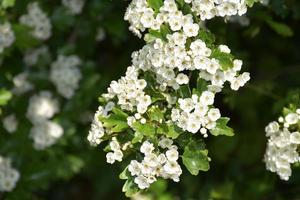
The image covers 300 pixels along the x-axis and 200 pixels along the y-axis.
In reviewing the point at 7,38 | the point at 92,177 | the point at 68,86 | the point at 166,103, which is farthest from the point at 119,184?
the point at 166,103

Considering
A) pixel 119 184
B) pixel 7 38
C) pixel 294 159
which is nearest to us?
pixel 294 159

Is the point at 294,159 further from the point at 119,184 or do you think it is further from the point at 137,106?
the point at 119,184

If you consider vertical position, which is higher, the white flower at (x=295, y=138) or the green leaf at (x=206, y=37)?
the green leaf at (x=206, y=37)

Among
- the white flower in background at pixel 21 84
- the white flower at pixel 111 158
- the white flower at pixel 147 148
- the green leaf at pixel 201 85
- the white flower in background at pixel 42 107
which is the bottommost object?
the white flower in background at pixel 42 107

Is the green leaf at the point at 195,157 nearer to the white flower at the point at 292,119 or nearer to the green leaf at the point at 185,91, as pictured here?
the green leaf at the point at 185,91

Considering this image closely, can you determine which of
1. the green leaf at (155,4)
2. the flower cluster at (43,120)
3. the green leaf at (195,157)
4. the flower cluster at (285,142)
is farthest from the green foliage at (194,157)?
the flower cluster at (43,120)

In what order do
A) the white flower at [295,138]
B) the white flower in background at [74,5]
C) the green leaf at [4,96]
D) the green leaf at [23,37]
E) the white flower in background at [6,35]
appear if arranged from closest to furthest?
the white flower at [295,138]
the green leaf at [4,96]
the white flower in background at [6,35]
the green leaf at [23,37]
the white flower in background at [74,5]

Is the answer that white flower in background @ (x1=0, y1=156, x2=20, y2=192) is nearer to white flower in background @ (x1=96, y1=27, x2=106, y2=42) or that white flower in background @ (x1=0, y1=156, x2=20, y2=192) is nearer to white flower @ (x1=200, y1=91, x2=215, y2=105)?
white flower in background @ (x1=96, y1=27, x2=106, y2=42)
